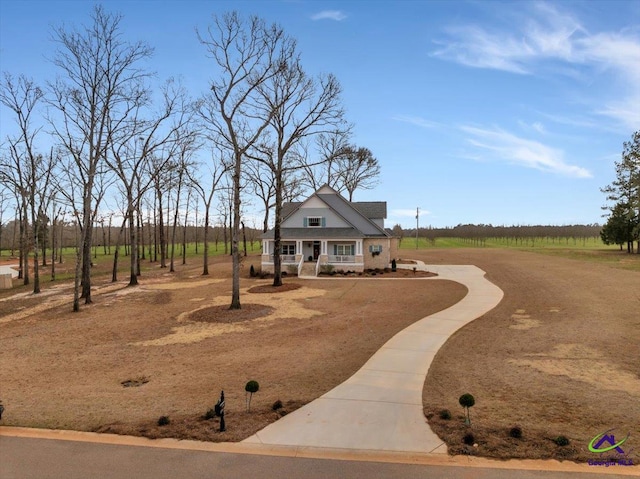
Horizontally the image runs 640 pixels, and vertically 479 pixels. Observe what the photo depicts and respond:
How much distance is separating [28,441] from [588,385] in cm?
1099

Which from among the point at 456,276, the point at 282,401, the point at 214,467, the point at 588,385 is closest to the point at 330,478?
the point at 214,467

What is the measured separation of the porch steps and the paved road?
26914 millimetres

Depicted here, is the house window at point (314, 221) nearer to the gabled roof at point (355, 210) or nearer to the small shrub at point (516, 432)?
the gabled roof at point (355, 210)

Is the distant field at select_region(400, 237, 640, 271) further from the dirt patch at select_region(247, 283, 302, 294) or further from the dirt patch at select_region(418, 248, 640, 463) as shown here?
the dirt patch at select_region(247, 283, 302, 294)

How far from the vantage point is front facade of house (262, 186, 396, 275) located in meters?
33.7

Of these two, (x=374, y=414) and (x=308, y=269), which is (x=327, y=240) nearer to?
(x=308, y=269)

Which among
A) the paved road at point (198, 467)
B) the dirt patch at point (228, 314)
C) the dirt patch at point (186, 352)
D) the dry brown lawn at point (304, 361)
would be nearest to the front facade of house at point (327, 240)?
the dirt patch at point (186, 352)

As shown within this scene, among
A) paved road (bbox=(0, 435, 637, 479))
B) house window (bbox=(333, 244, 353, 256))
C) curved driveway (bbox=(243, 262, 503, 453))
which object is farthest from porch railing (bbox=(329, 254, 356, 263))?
paved road (bbox=(0, 435, 637, 479))

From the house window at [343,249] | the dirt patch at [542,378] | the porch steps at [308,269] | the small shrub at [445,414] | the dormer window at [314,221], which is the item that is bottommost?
the dirt patch at [542,378]

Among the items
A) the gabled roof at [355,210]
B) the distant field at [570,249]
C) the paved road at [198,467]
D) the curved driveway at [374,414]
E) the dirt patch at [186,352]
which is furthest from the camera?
the distant field at [570,249]

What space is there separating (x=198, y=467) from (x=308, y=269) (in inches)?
1099

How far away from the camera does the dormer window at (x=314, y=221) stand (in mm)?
35312

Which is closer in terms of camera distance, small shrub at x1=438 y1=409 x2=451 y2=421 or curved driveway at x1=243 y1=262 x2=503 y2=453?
curved driveway at x1=243 y1=262 x2=503 y2=453

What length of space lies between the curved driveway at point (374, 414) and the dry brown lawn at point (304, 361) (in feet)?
1.05
